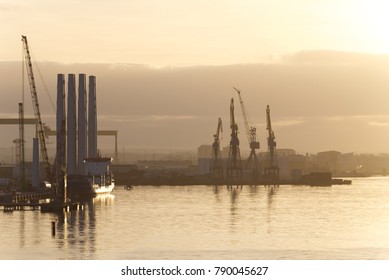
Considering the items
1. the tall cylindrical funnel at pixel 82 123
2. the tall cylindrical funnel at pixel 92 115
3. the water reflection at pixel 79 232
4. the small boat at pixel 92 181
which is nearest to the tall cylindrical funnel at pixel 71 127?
the tall cylindrical funnel at pixel 82 123

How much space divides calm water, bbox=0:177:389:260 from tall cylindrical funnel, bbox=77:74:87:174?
4686 cm

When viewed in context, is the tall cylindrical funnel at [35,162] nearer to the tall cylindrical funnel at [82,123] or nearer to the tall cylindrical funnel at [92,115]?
the tall cylindrical funnel at [82,123]

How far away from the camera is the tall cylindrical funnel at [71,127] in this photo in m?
147

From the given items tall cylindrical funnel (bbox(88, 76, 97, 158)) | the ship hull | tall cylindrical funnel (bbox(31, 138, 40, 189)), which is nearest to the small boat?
the ship hull

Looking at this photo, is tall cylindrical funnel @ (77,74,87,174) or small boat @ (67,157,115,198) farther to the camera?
tall cylindrical funnel @ (77,74,87,174)

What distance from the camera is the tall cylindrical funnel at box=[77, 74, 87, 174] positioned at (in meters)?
148

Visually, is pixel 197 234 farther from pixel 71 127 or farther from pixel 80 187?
pixel 71 127

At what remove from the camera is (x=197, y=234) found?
6731cm

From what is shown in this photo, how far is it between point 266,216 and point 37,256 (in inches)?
1576

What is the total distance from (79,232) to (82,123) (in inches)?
3221

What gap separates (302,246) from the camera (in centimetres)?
5994

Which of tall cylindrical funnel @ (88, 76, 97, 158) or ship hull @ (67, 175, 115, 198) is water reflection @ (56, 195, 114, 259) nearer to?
ship hull @ (67, 175, 115, 198)
